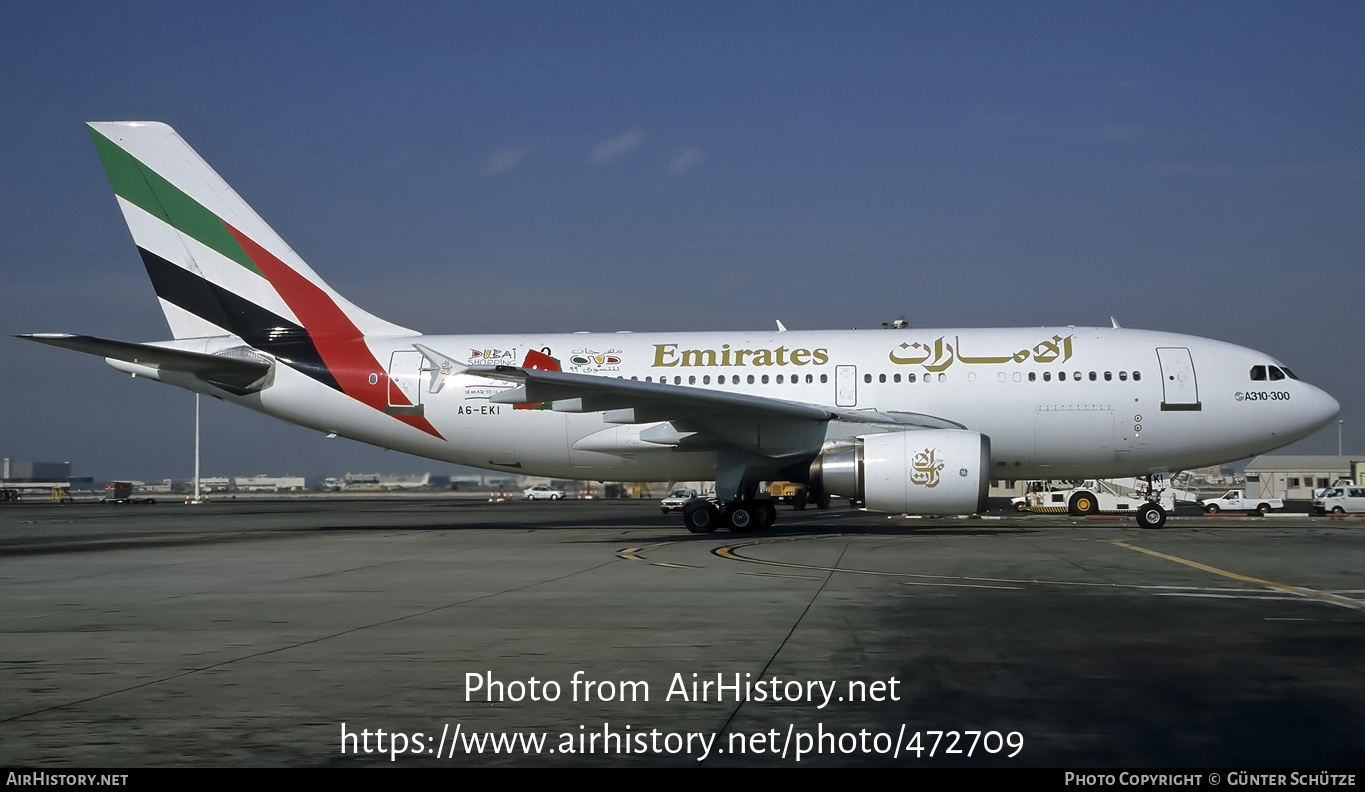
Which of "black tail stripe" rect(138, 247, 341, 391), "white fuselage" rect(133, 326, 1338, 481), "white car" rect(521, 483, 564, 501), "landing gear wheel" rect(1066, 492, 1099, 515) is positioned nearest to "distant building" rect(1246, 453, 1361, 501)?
"landing gear wheel" rect(1066, 492, 1099, 515)

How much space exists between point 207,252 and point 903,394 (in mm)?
14944

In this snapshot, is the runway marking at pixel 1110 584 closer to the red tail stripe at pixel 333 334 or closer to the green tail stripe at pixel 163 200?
the red tail stripe at pixel 333 334

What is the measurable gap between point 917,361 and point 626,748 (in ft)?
57.9

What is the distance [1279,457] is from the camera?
88.4 meters

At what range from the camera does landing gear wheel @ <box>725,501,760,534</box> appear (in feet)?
69.9

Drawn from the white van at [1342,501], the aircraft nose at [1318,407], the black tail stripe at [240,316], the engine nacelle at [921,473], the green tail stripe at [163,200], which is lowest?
the white van at [1342,501]

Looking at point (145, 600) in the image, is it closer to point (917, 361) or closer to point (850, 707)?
point (850, 707)

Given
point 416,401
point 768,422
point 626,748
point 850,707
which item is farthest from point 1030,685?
point 416,401

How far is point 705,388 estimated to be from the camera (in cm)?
2239

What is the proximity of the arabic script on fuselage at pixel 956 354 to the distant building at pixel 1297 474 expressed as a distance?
5903 cm

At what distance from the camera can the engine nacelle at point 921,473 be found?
62.0 feet

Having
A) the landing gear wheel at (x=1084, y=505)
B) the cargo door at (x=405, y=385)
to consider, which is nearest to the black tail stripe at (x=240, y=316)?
the cargo door at (x=405, y=385)

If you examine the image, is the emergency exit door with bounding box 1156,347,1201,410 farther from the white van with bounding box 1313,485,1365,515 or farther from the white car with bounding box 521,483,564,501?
the white car with bounding box 521,483,564,501

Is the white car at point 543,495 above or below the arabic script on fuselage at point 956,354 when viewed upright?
below
